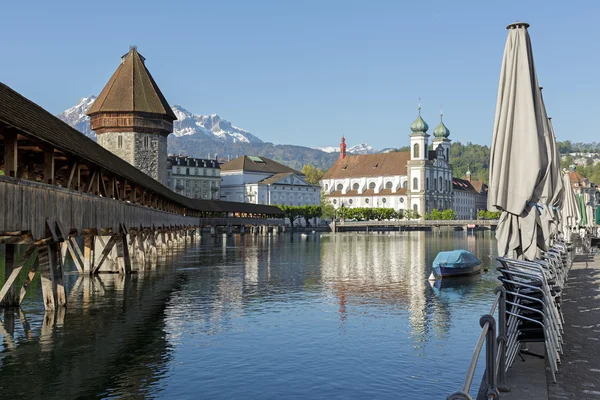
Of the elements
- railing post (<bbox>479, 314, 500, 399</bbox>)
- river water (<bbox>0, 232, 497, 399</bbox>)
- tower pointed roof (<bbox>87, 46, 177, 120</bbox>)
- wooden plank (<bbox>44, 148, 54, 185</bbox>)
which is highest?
tower pointed roof (<bbox>87, 46, 177, 120</bbox>)

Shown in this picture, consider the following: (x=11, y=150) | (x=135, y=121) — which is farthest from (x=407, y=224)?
(x=11, y=150)

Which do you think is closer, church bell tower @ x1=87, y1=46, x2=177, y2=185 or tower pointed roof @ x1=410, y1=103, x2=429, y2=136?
church bell tower @ x1=87, y1=46, x2=177, y2=185

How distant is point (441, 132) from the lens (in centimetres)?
18925

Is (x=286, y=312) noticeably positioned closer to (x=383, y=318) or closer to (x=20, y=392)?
(x=383, y=318)

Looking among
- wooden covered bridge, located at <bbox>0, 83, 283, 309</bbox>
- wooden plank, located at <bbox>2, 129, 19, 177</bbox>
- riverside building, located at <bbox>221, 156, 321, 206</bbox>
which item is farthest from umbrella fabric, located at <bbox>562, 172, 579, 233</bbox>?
riverside building, located at <bbox>221, 156, 321, 206</bbox>

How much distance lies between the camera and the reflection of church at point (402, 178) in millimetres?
173000

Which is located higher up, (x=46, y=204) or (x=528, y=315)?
(x=46, y=204)

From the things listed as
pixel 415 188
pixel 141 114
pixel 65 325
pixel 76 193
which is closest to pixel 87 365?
pixel 65 325

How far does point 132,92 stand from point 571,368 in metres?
74.6

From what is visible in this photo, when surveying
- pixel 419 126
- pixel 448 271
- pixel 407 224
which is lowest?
pixel 448 271

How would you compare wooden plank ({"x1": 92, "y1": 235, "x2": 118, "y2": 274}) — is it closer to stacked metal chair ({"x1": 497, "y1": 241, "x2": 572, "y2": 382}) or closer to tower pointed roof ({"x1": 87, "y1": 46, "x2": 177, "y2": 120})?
stacked metal chair ({"x1": 497, "y1": 241, "x2": 572, "y2": 382})

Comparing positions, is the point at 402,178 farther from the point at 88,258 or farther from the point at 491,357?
the point at 491,357

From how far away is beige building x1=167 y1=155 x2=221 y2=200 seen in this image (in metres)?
137

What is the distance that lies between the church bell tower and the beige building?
178ft
